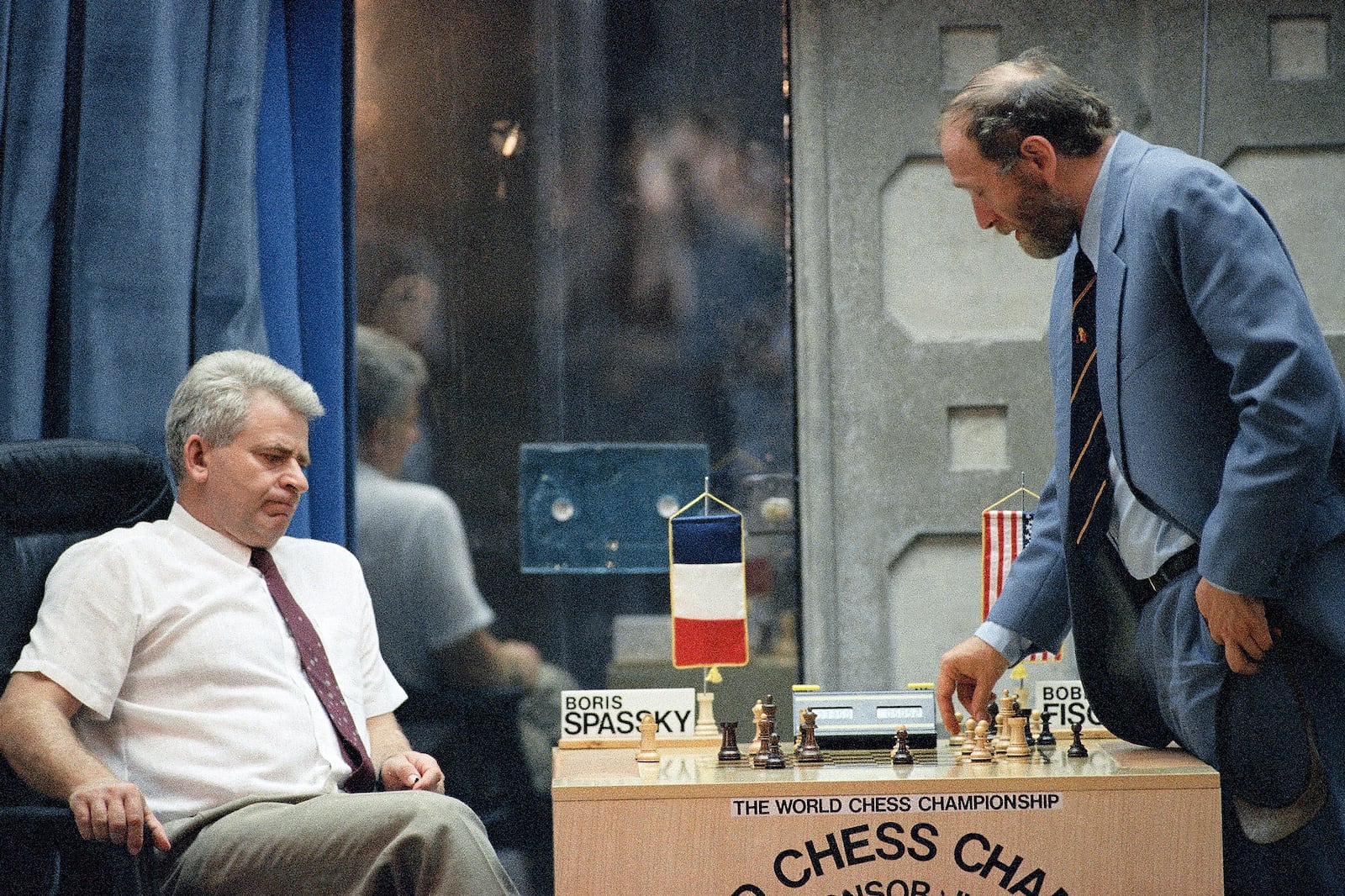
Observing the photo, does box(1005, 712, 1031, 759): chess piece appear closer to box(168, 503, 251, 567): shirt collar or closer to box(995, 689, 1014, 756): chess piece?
box(995, 689, 1014, 756): chess piece

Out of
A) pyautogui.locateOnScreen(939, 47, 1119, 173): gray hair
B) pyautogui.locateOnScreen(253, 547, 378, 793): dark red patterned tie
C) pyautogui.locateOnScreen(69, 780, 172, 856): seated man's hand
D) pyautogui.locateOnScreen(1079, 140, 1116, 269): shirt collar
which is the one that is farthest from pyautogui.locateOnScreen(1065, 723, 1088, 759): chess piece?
pyautogui.locateOnScreen(69, 780, 172, 856): seated man's hand

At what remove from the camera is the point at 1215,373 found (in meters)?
2.20

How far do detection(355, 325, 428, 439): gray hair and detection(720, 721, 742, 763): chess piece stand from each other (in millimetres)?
1487

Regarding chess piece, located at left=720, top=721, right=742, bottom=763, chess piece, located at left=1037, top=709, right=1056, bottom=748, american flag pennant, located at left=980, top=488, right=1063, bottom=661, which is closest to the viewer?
chess piece, located at left=720, top=721, right=742, bottom=763

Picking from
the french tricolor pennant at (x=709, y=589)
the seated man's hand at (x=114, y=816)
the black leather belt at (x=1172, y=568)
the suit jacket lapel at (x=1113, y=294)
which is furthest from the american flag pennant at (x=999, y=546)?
the seated man's hand at (x=114, y=816)

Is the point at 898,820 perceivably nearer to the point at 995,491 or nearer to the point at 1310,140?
the point at 995,491

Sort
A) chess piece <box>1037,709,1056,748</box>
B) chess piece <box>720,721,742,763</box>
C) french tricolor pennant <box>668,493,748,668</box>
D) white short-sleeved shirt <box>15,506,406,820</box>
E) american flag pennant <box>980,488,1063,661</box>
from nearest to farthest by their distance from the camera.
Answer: white short-sleeved shirt <box>15,506,406,820</box> → chess piece <box>720,721,742,763</box> → chess piece <box>1037,709,1056,748</box> → french tricolor pennant <box>668,493,748,668</box> → american flag pennant <box>980,488,1063,661</box>

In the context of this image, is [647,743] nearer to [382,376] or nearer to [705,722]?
[705,722]

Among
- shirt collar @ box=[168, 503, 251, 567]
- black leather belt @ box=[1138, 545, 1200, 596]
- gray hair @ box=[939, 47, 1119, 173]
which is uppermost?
gray hair @ box=[939, 47, 1119, 173]

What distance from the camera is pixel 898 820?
223 cm

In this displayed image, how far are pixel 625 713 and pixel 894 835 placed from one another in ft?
2.24

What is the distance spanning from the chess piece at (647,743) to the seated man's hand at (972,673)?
508mm

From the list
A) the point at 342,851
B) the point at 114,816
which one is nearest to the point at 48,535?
the point at 114,816

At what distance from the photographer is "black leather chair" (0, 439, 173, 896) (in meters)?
2.04
